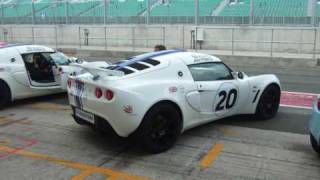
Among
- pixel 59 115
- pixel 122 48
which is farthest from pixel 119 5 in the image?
pixel 59 115

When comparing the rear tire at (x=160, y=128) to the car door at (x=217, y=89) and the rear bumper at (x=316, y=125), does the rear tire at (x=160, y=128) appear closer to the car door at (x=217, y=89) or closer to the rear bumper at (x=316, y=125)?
the car door at (x=217, y=89)

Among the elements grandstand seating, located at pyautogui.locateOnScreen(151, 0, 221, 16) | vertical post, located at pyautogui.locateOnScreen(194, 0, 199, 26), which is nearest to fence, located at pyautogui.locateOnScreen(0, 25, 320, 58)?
vertical post, located at pyautogui.locateOnScreen(194, 0, 199, 26)

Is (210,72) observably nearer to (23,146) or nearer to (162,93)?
(162,93)

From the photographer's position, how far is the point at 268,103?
24.8 feet

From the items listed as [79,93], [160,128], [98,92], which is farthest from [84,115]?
[160,128]

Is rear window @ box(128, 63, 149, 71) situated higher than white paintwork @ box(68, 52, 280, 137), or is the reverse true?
rear window @ box(128, 63, 149, 71)

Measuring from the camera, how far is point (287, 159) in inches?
214

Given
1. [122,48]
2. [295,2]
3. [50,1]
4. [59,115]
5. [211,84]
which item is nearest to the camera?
[211,84]

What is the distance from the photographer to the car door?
6.34m

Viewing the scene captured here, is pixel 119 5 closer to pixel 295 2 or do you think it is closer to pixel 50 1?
pixel 50 1

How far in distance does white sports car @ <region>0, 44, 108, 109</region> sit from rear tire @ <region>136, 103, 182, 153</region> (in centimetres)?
365

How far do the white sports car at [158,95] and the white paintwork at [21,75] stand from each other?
2803mm

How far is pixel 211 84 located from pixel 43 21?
25.8 meters

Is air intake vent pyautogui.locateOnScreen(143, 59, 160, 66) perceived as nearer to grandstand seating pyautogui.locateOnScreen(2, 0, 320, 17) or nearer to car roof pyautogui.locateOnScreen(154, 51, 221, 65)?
car roof pyautogui.locateOnScreen(154, 51, 221, 65)
